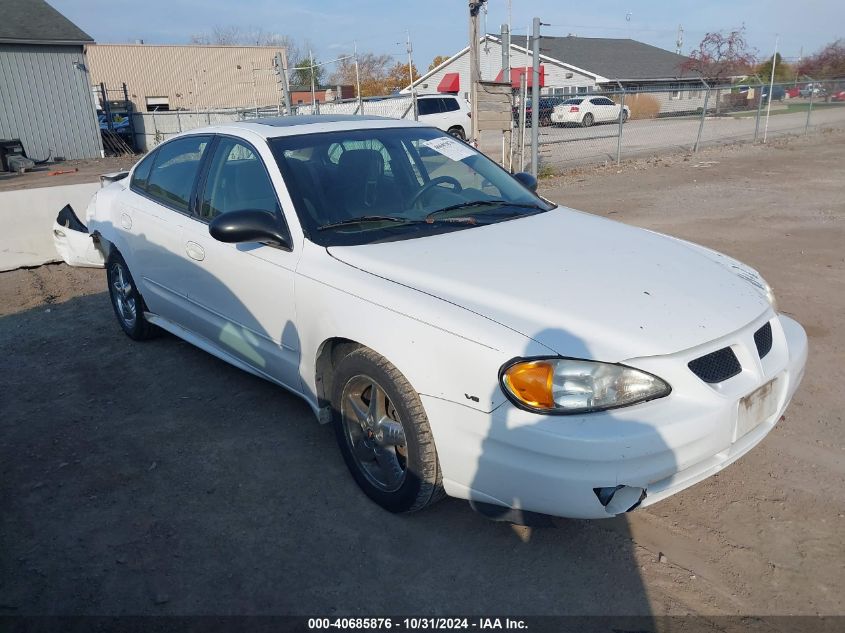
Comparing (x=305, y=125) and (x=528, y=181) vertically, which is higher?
(x=305, y=125)

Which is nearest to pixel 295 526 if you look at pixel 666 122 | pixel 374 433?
pixel 374 433

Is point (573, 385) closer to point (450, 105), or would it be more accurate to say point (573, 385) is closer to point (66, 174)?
point (450, 105)

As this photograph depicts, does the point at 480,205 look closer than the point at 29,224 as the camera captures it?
Yes

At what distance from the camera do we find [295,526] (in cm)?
319

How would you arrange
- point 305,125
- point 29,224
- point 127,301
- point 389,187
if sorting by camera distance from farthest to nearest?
1. point 29,224
2. point 127,301
3. point 305,125
4. point 389,187

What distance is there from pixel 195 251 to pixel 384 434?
189 centimetres

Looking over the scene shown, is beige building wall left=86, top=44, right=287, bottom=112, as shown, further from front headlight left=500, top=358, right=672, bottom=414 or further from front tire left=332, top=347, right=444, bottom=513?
A: front headlight left=500, top=358, right=672, bottom=414

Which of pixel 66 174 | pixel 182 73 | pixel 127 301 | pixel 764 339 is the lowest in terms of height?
pixel 66 174

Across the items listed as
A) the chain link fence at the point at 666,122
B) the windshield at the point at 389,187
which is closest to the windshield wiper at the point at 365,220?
the windshield at the point at 389,187

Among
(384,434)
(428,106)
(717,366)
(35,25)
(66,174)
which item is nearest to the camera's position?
(717,366)

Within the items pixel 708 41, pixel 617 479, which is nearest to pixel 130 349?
pixel 617 479

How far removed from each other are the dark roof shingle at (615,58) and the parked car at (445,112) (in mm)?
27826

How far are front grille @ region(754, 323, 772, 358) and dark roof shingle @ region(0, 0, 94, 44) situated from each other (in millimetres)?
27941

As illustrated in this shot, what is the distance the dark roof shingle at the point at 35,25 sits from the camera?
24.5m
